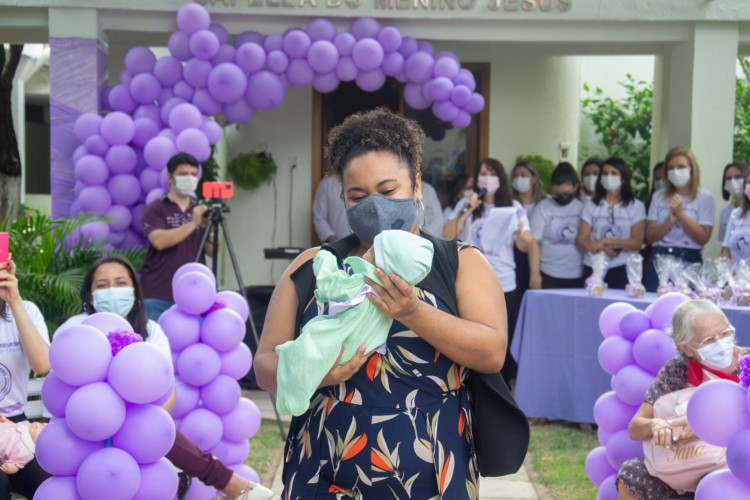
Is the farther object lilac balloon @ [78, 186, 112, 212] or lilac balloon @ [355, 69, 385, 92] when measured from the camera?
lilac balloon @ [355, 69, 385, 92]

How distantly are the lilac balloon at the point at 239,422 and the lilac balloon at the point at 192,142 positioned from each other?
2704 millimetres

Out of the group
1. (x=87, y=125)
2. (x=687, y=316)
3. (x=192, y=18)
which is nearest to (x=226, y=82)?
(x=192, y=18)

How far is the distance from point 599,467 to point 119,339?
231 cm

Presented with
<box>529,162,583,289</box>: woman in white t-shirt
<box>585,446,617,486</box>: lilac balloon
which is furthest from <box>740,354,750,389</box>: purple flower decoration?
<box>529,162,583,289</box>: woman in white t-shirt

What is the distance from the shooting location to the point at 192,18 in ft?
24.5

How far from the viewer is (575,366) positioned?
656cm

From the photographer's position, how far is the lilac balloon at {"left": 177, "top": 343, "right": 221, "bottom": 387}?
183 inches

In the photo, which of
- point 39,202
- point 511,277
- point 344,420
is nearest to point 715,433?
point 344,420

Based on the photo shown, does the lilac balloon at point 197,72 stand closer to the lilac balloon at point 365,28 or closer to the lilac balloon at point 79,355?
the lilac balloon at point 365,28

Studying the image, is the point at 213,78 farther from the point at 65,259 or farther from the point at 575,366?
the point at 575,366

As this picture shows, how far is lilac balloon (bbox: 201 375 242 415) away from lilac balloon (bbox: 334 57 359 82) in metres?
3.70

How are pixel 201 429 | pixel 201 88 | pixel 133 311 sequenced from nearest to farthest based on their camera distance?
pixel 133 311, pixel 201 429, pixel 201 88

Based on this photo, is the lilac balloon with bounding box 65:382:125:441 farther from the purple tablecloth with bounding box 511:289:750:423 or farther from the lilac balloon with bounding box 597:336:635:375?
the purple tablecloth with bounding box 511:289:750:423

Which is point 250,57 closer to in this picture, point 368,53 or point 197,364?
point 368,53
